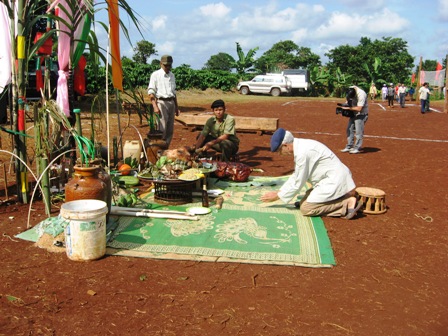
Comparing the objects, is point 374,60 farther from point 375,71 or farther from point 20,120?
point 20,120

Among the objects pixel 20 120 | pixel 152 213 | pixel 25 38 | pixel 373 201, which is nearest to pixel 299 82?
pixel 373 201

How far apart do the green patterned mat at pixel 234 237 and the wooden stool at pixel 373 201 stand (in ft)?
2.31

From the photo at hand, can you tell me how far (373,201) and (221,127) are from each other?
114 inches

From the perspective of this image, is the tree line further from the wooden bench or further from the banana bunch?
the banana bunch

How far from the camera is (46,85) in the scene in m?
5.71

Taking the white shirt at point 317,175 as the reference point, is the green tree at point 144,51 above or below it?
above

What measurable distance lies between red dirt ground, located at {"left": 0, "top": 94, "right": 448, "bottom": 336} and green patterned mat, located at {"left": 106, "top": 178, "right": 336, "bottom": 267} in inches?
5.6

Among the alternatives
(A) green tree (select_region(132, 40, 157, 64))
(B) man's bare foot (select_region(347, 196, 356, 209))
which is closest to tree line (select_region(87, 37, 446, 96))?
(A) green tree (select_region(132, 40, 157, 64))

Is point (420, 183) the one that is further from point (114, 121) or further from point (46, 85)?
point (114, 121)

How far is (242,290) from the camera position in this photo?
11.4ft

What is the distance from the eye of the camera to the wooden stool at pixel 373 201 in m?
5.27

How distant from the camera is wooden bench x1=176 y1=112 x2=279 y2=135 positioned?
1131 cm

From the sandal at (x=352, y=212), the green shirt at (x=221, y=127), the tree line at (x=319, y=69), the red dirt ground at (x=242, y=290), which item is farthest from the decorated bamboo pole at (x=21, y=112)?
the tree line at (x=319, y=69)

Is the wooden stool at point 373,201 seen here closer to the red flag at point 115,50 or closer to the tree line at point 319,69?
the red flag at point 115,50
